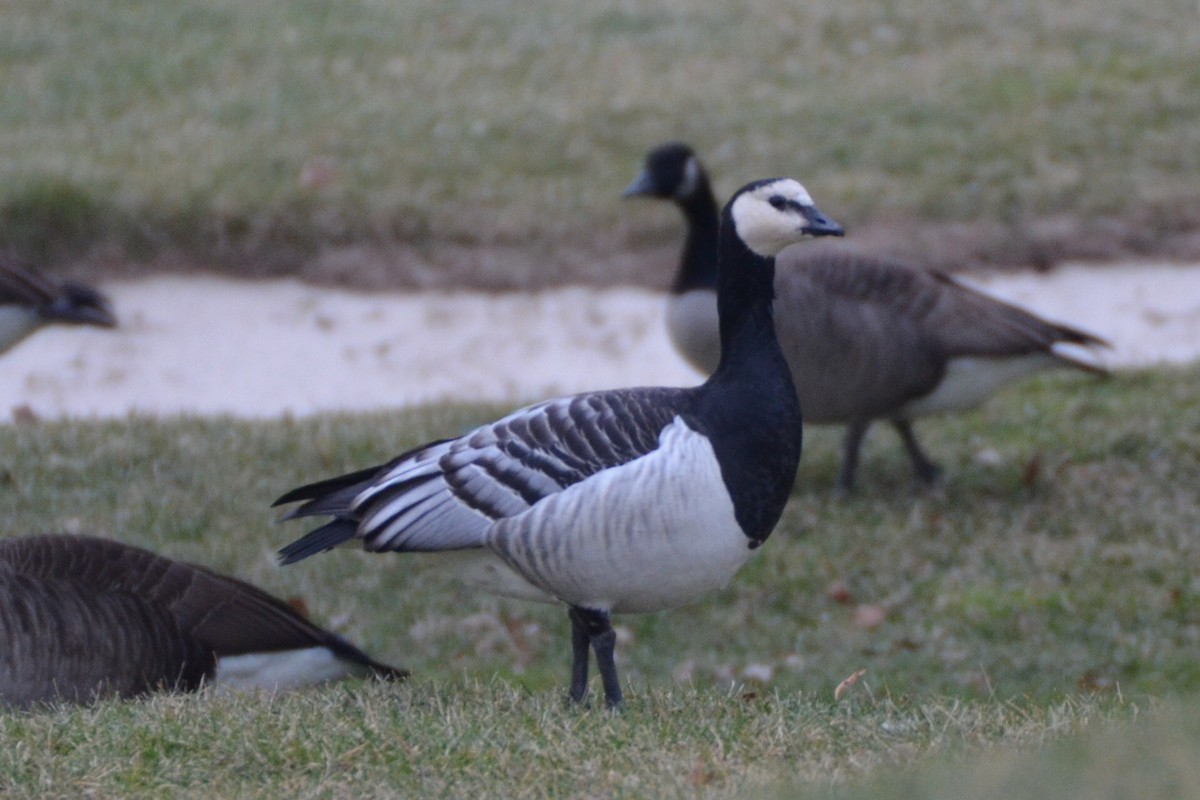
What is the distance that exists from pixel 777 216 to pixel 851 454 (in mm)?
3664

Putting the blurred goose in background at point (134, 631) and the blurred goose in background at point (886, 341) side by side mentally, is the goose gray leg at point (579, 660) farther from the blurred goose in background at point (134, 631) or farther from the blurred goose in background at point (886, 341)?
the blurred goose in background at point (886, 341)

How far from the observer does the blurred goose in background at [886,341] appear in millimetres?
7840

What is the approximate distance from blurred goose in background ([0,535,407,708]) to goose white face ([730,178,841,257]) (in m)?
1.71

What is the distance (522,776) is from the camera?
144 inches

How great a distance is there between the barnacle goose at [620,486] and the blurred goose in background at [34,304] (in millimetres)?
3818

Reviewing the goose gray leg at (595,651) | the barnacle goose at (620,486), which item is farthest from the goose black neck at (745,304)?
the goose gray leg at (595,651)

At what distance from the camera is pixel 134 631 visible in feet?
15.7

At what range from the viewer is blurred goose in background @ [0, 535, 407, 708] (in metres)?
4.66

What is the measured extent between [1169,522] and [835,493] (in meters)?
1.56

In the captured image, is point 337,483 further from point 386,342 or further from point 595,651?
point 386,342

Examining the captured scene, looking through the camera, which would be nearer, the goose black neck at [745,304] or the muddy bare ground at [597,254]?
the goose black neck at [745,304]

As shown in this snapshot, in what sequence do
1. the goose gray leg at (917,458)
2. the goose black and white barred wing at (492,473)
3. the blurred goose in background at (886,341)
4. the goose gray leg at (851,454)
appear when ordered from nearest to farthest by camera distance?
the goose black and white barred wing at (492,473) → the blurred goose in background at (886,341) → the goose gray leg at (851,454) → the goose gray leg at (917,458)

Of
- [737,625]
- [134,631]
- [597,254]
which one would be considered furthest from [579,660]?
[597,254]

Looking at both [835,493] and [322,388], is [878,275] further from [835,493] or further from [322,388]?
[322,388]
